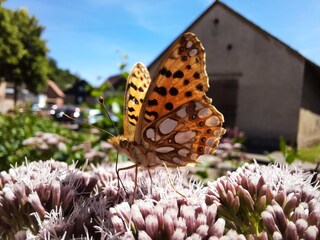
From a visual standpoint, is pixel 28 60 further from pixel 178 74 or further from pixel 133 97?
pixel 178 74

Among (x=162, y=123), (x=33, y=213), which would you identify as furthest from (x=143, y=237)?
(x=162, y=123)

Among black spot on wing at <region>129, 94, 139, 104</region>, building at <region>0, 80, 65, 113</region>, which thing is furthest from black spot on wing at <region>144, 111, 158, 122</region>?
building at <region>0, 80, 65, 113</region>

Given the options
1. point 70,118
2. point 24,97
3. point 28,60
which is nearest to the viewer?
point 70,118

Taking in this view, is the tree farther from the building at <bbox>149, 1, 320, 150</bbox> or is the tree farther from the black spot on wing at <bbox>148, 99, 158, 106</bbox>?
the black spot on wing at <bbox>148, 99, 158, 106</bbox>

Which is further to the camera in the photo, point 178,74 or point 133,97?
point 133,97

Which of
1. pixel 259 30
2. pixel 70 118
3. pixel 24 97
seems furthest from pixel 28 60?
pixel 70 118

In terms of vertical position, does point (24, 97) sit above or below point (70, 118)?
above

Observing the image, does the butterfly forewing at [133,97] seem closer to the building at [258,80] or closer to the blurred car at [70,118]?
the blurred car at [70,118]
